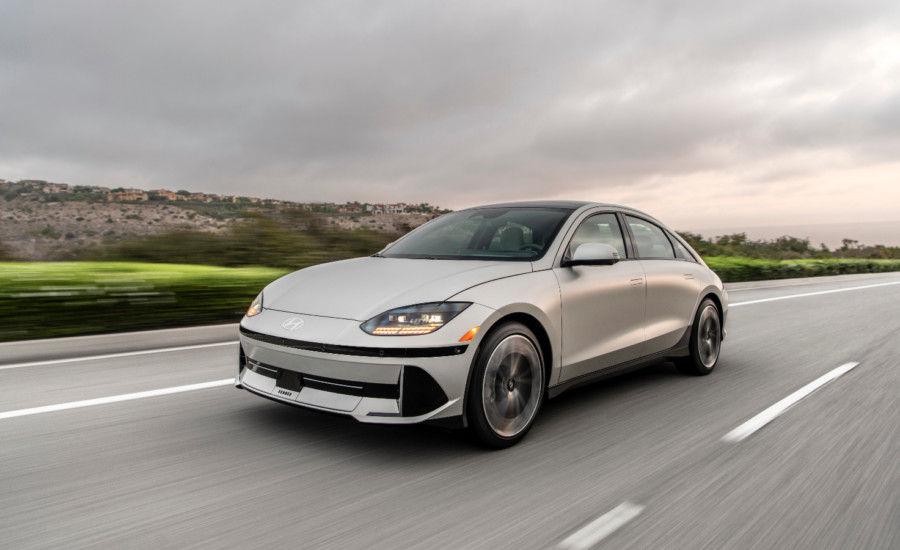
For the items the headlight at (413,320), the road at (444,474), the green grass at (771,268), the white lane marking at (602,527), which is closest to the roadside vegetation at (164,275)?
the road at (444,474)

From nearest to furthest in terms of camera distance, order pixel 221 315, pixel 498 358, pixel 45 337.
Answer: pixel 498 358
pixel 45 337
pixel 221 315

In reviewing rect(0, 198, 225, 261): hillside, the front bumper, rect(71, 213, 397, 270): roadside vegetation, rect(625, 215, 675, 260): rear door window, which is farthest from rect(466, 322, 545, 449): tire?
rect(0, 198, 225, 261): hillside

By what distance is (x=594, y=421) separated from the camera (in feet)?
14.3

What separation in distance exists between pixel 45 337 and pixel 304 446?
4461 millimetres

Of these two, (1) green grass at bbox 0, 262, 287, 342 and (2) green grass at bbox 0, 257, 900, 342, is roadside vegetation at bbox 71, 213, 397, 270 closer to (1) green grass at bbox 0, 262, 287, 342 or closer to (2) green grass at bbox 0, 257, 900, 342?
(2) green grass at bbox 0, 257, 900, 342

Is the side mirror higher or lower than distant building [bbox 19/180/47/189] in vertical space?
lower

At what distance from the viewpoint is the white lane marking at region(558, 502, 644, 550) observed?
2648mm

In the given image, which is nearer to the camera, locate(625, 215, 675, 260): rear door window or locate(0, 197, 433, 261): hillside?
locate(625, 215, 675, 260): rear door window

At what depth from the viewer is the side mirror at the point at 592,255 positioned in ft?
13.8

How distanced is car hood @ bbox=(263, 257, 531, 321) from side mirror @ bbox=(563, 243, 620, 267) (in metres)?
0.35

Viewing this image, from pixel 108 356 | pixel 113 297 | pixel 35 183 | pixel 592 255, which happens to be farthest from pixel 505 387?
pixel 35 183

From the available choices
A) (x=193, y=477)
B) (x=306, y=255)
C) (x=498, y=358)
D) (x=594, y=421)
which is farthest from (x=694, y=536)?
(x=306, y=255)

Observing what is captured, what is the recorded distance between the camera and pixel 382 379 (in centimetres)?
333

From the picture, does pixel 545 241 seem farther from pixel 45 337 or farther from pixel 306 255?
pixel 306 255
